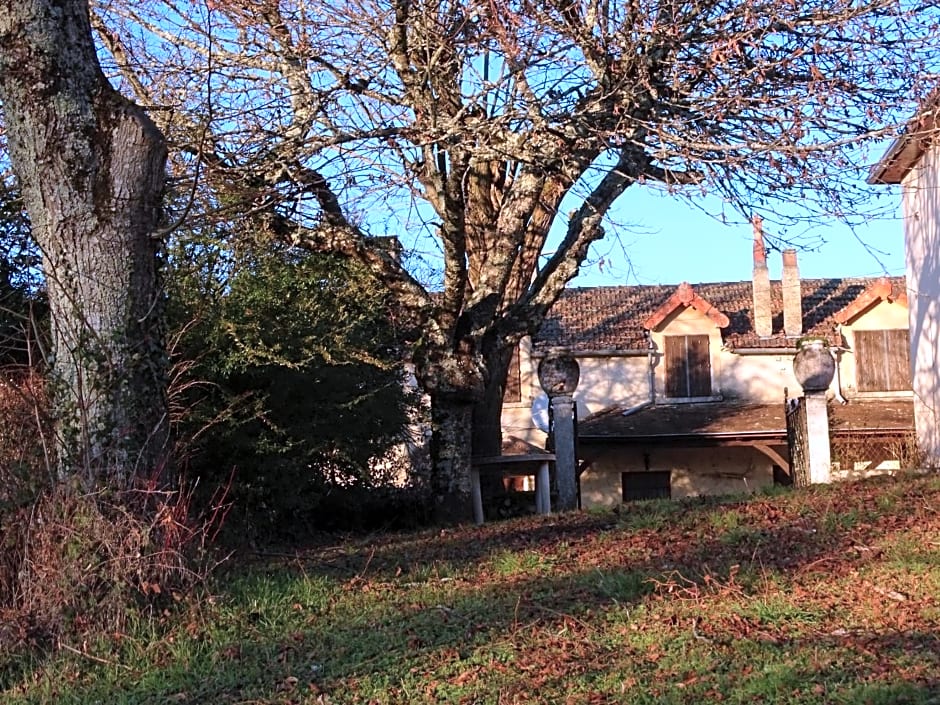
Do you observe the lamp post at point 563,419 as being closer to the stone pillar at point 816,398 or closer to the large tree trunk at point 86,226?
the stone pillar at point 816,398

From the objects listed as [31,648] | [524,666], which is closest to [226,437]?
[31,648]

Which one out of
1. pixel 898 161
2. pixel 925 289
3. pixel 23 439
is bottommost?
pixel 23 439

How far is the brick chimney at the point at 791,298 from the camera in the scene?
92.2 ft

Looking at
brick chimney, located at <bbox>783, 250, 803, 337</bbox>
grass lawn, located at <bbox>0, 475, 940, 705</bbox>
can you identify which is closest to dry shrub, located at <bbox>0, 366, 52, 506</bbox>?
grass lawn, located at <bbox>0, 475, 940, 705</bbox>

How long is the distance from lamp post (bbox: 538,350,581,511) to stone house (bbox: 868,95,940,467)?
464 centimetres

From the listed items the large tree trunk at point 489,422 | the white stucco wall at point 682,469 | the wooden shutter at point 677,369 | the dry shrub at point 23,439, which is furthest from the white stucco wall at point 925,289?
the dry shrub at point 23,439

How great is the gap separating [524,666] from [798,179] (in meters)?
5.77

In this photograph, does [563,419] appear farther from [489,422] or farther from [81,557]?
[81,557]

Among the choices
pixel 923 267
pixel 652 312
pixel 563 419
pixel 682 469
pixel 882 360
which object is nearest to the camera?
pixel 563 419

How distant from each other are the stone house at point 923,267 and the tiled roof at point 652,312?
10781 millimetres

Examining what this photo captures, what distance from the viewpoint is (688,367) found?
2761 cm

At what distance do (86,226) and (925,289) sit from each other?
12.5 m

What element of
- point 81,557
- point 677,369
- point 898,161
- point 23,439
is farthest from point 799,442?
point 677,369

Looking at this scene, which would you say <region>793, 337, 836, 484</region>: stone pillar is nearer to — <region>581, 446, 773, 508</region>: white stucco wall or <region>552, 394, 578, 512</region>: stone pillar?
<region>552, 394, 578, 512</region>: stone pillar
